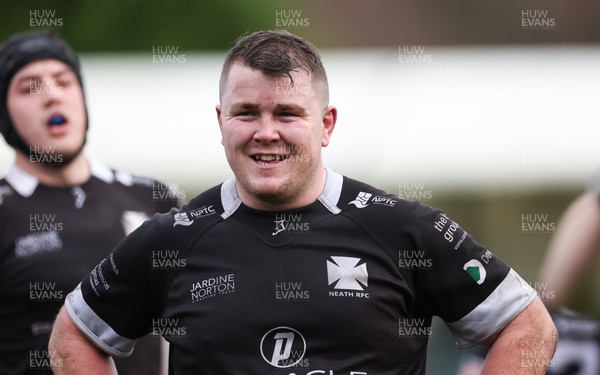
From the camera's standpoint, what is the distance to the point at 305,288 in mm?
3557

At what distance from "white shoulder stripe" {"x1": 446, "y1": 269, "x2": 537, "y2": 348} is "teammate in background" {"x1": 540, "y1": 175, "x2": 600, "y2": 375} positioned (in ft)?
7.73

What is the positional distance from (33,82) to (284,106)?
2316 mm

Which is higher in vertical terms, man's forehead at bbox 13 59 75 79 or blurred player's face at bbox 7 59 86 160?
man's forehead at bbox 13 59 75 79

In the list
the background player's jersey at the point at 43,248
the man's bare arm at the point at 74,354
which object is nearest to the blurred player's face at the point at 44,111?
the background player's jersey at the point at 43,248

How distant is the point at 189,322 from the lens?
11.8 ft

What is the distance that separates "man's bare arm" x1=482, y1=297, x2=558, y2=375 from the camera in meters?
3.52

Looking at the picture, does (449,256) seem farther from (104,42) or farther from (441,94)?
(104,42)

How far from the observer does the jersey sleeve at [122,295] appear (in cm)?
370

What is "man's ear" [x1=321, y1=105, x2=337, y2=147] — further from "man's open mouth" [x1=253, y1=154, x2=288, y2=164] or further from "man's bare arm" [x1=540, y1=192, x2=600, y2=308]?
"man's bare arm" [x1=540, y1=192, x2=600, y2=308]

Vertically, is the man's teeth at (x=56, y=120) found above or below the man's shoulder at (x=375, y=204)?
above

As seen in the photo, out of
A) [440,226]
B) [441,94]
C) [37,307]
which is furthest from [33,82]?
[441,94]

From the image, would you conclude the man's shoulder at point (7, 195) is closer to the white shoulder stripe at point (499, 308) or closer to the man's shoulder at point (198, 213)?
the man's shoulder at point (198, 213)

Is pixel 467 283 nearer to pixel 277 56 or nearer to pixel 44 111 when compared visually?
pixel 277 56

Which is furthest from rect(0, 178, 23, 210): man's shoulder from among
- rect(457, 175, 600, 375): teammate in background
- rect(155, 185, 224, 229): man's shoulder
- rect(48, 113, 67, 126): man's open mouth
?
rect(457, 175, 600, 375): teammate in background
